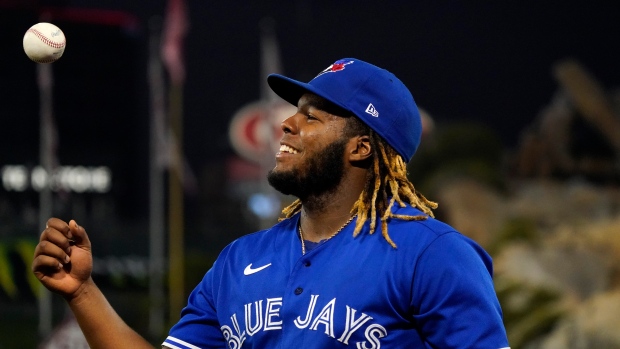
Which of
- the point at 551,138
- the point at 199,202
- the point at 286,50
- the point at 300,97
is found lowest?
the point at 199,202

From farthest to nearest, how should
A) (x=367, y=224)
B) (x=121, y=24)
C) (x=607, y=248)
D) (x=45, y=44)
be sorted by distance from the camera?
(x=121, y=24)
(x=607, y=248)
(x=45, y=44)
(x=367, y=224)

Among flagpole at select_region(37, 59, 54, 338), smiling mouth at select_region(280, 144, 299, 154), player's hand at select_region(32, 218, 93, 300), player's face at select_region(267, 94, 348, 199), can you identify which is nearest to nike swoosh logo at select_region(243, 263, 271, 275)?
player's face at select_region(267, 94, 348, 199)

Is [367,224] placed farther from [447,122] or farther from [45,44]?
[447,122]

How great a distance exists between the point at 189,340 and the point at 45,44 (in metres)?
1.19

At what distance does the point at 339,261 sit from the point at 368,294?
19 cm

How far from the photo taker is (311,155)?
3438mm

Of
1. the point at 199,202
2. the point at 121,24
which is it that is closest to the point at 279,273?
the point at 199,202

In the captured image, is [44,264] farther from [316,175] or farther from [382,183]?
[382,183]

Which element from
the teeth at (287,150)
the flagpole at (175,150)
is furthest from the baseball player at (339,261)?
the flagpole at (175,150)

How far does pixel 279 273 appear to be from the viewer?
3404 mm

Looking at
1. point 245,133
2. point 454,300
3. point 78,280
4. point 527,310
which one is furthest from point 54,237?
point 245,133

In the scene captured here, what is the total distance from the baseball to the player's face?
3.17 ft

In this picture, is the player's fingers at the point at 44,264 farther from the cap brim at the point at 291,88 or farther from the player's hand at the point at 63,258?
the cap brim at the point at 291,88

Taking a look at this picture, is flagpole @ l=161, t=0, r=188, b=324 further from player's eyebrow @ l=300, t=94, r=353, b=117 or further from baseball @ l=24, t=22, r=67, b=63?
player's eyebrow @ l=300, t=94, r=353, b=117
